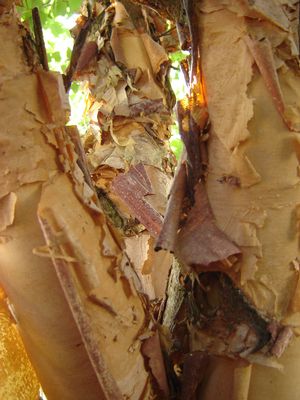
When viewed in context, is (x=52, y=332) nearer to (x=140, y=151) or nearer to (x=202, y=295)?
(x=202, y=295)

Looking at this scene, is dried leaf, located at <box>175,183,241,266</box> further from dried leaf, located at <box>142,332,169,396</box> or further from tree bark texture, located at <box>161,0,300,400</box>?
dried leaf, located at <box>142,332,169,396</box>

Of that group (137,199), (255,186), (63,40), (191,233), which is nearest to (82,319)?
(191,233)

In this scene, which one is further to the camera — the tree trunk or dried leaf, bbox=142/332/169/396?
dried leaf, bbox=142/332/169/396

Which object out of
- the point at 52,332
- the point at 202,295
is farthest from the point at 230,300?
the point at 52,332

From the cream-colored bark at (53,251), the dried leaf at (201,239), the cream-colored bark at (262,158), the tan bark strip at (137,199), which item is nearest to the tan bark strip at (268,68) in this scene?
the cream-colored bark at (262,158)

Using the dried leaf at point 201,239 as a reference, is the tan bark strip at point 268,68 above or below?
above

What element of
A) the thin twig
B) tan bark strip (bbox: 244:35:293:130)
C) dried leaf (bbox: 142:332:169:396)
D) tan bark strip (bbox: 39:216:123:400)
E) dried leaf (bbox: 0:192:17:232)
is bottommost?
dried leaf (bbox: 142:332:169:396)

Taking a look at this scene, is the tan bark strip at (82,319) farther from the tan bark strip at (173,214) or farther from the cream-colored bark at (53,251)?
the tan bark strip at (173,214)

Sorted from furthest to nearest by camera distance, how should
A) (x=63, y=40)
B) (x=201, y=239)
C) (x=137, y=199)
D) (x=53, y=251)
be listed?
(x=63, y=40), (x=137, y=199), (x=201, y=239), (x=53, y=251)

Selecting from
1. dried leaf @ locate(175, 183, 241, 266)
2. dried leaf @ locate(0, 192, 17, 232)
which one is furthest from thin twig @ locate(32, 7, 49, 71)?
dried leaf @ locate(175, 183, 241, 266)

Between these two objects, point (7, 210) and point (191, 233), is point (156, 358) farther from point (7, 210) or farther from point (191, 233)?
point (7, 210)

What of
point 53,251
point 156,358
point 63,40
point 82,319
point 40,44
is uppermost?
point 63,40

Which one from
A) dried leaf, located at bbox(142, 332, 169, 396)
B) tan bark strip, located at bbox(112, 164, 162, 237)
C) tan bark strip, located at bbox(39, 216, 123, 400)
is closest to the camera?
tan bark strip, located at bbox(39, 216, 123, 400)

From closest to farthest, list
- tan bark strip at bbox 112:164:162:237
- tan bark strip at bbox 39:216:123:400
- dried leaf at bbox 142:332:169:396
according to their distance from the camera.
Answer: tan bark strip at bbox 39:216:123:400
dried leaf at bbox 142:332:169:396
tan bark strip at bbox 112:164:162:237
